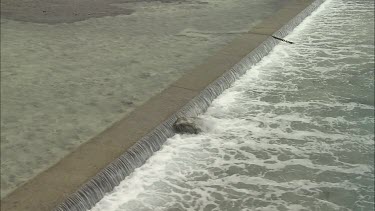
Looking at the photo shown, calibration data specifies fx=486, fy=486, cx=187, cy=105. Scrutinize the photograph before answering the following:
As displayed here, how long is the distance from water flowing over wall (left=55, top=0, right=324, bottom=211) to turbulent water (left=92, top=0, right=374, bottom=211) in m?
0.05

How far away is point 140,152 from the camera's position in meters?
3.32

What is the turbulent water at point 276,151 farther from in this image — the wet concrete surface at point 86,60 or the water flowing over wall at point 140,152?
the wet concrete surface at point 86,60

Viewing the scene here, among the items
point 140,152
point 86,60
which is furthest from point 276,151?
point 86,60

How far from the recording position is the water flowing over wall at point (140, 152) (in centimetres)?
278

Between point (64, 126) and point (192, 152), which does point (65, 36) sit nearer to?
point (64, 126)

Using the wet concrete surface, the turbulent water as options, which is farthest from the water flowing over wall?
the wet concrete surface

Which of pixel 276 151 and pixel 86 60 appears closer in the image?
pixel 276 151

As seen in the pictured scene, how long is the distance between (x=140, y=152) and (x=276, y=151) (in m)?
1.00

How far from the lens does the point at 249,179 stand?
319cm

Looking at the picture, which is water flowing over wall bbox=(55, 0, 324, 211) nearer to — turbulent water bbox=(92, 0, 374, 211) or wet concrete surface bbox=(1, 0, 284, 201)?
turbulent water bbox=(92, 0, 374, 211)

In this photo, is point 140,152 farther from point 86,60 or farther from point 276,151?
point 86,60

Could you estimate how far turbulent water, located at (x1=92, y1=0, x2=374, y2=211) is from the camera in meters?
2.97

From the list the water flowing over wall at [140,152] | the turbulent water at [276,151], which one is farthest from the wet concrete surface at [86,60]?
the turbulent water at [276,151]

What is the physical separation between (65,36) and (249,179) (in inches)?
138
